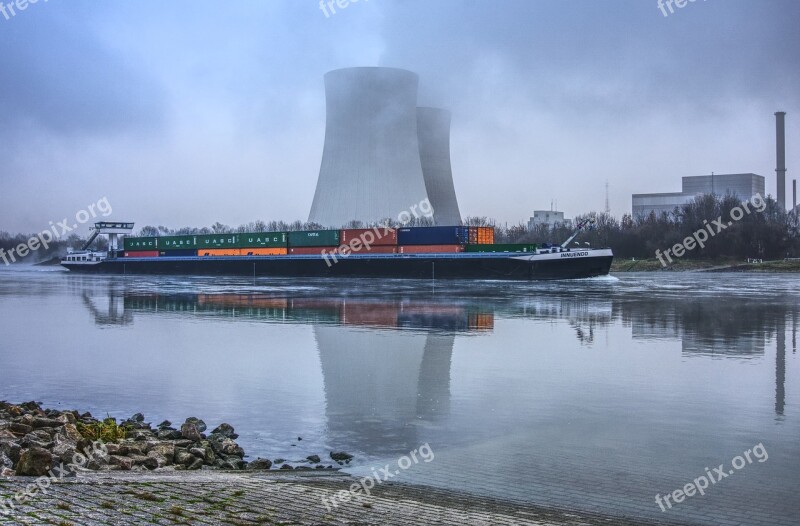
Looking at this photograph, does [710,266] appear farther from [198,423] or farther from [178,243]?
[198,423]

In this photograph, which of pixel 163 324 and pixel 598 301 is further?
pixel 598 301

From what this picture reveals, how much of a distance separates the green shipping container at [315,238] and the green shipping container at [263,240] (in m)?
1.10

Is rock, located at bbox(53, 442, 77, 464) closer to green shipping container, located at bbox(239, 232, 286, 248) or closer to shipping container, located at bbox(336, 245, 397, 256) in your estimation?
shipping container, located at bbox(336, 245, 397, 256)

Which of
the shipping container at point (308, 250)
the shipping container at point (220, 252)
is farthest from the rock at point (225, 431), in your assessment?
the shipping container at point (220, 252)

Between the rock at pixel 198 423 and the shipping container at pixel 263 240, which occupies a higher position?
the shipping container at pixel 263 240

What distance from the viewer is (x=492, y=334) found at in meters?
21.6

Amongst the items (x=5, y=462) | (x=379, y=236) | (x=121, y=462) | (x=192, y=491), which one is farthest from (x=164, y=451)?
(x=379, y=236)

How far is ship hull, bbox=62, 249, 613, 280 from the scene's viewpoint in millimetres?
60969

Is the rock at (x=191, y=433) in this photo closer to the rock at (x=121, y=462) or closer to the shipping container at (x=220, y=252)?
the rock at (x=121, y=462)

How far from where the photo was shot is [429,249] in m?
70.4

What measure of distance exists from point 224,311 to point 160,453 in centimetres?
Result: 2296

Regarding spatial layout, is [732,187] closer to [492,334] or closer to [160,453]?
[492,334]

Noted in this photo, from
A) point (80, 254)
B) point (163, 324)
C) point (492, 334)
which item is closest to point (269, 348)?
point (492, 334)

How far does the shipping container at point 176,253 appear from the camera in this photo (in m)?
87.7
